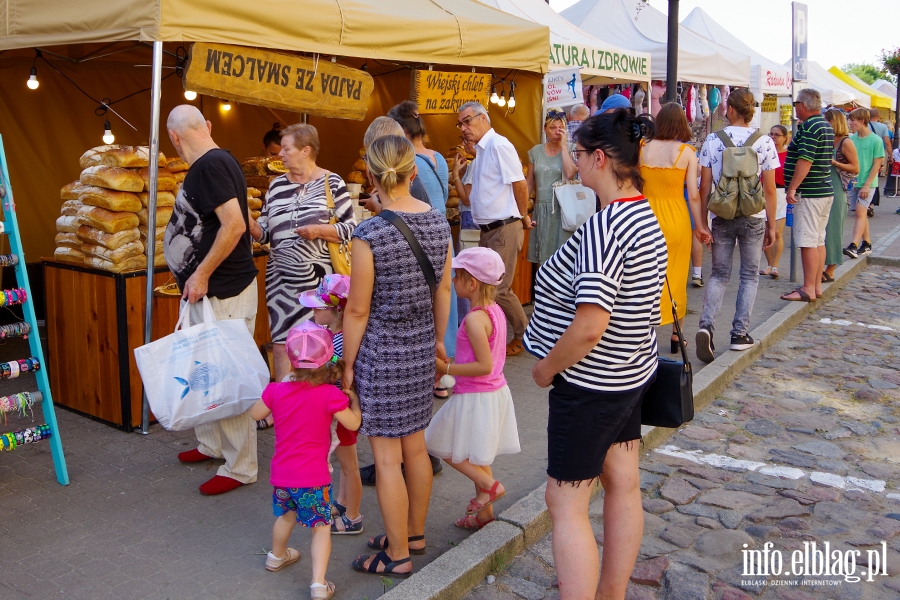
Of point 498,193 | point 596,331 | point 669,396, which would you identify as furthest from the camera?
point 498,193

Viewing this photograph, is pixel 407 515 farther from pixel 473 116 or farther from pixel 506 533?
pixel 473 116

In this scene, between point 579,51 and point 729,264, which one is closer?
point 729,264

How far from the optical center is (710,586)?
3508 millimetres

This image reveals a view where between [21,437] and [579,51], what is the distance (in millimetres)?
7274

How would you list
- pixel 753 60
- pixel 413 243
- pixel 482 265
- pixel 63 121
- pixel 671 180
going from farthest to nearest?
pixel 753 60
pixel 63 121
pixel 671 180
pixel 482 265
pixel 413 243

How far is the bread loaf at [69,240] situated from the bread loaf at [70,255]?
0.02m

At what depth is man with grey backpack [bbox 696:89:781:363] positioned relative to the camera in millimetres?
6500

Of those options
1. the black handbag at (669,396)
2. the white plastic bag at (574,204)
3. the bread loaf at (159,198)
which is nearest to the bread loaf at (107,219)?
the bread loaf at (159,198)

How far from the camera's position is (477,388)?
12.1ft

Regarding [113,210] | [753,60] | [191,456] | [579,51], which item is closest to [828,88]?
[753,60]

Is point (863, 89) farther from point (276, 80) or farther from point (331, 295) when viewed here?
point (331, 295)

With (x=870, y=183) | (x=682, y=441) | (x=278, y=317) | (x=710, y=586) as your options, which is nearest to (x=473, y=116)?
(x=278, y=317)

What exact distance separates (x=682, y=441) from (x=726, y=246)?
228cm

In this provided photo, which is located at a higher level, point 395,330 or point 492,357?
point 395,330
